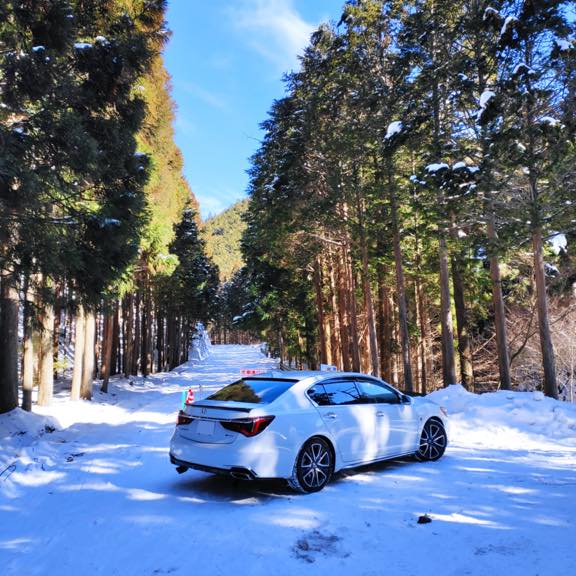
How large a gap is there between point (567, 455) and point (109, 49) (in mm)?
11643

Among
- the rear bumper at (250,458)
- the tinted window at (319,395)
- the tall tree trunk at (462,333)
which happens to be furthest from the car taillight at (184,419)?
the tall tree trunk at (462,333)

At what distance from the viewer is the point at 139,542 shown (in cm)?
452

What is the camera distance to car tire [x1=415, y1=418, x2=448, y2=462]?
7.72 meters

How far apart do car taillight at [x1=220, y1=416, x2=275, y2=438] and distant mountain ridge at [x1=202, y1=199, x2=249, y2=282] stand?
10994 centimetres

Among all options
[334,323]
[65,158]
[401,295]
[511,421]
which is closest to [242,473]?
[65,158]

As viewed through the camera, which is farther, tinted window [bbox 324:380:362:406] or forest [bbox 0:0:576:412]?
forest [bbox 0:0:576:412]

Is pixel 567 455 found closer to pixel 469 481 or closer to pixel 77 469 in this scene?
pixel 469 481

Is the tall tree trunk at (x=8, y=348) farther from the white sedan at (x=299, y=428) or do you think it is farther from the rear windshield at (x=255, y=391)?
the rear windshield at (x=255, y=391)

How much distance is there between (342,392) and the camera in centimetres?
698

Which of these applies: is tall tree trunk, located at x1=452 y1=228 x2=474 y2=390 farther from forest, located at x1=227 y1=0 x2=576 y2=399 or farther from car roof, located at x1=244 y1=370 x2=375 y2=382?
car roof, located at x1=244 y1=370 x2=375 y2=382

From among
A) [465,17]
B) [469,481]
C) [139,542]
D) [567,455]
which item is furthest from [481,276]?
[139,542]

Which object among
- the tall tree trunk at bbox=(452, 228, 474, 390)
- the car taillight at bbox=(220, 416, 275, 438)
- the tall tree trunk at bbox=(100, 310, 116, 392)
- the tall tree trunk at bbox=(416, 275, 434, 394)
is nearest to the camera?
the car taillight at bbox=(220, 416, 275, 438)

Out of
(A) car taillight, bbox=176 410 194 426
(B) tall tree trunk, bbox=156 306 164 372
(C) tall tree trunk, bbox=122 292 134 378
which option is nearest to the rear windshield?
(A) car taillight, bbox=176 410 194 426

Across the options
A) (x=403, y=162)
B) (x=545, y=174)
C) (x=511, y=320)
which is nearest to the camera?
(x=545, y=174)
